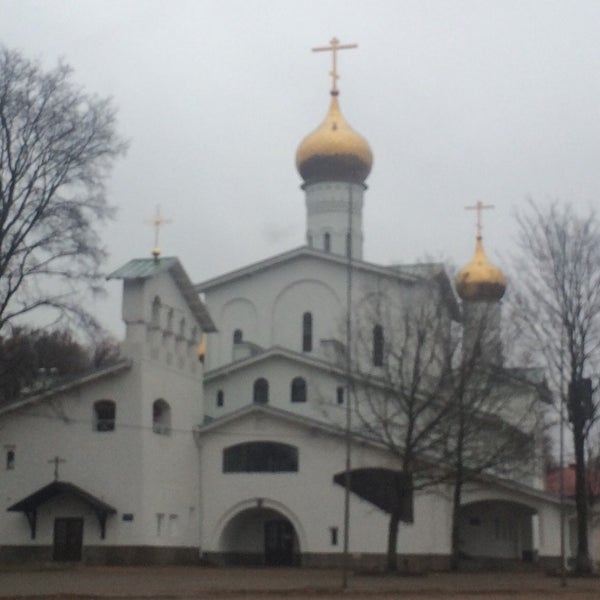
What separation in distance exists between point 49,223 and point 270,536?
1902cm

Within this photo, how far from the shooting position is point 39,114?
3312 centimetres

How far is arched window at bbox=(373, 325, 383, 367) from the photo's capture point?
1780 inches

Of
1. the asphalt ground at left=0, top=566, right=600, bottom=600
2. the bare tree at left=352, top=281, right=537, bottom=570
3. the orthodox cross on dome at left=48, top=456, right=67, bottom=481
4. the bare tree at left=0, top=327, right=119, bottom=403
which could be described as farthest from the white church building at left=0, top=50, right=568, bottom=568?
the asphalt ground at left=0, top=566, right=600, bottom=600

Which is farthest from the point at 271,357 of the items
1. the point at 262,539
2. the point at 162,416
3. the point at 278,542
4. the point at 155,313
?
the point at 278,542

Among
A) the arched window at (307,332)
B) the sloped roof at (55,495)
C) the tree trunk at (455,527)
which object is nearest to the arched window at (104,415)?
the sloped roof at (55,495)

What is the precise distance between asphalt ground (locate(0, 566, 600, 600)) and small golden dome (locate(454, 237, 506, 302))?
1730 cm

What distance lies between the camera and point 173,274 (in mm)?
46719

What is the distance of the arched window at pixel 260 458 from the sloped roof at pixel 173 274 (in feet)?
18.3

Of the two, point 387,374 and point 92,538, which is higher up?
point 387,374

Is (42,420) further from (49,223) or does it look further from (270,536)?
(49,223)

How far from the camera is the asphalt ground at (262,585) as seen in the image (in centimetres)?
2809

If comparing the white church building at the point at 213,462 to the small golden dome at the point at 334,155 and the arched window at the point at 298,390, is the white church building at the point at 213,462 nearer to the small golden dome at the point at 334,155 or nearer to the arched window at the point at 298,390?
the arched window at the point at 298,390

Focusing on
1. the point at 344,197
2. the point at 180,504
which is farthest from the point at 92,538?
the point at 344,197

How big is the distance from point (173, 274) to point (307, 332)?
8.68m
